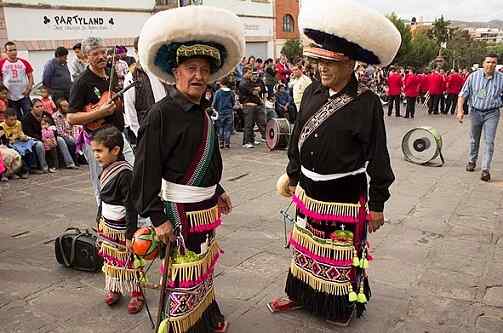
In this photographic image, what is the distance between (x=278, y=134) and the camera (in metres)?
9.84

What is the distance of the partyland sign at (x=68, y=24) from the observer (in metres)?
15.6

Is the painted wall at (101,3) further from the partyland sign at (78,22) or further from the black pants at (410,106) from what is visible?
the black pants at (410,106)

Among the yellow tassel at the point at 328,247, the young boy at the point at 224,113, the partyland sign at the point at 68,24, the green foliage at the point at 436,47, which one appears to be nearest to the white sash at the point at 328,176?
the yellow tassel at the point at 328,247

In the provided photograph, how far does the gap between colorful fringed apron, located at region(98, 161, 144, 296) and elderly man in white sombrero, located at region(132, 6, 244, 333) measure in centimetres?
76

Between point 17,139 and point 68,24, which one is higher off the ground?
point 68,24

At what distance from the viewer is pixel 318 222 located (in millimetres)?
3193

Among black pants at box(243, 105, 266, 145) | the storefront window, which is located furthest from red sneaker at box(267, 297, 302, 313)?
the storefront window

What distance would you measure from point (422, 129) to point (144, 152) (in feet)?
22.7

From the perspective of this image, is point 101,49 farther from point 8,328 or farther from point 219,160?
point 8,328

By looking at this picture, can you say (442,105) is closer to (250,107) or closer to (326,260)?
(250,107)

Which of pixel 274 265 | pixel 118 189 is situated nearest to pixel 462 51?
pixel 274 265

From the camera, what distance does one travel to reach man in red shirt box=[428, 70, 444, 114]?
18.0 meters

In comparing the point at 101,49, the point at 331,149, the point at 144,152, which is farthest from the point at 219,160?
the point at 101,49

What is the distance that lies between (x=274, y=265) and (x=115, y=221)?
147cm
